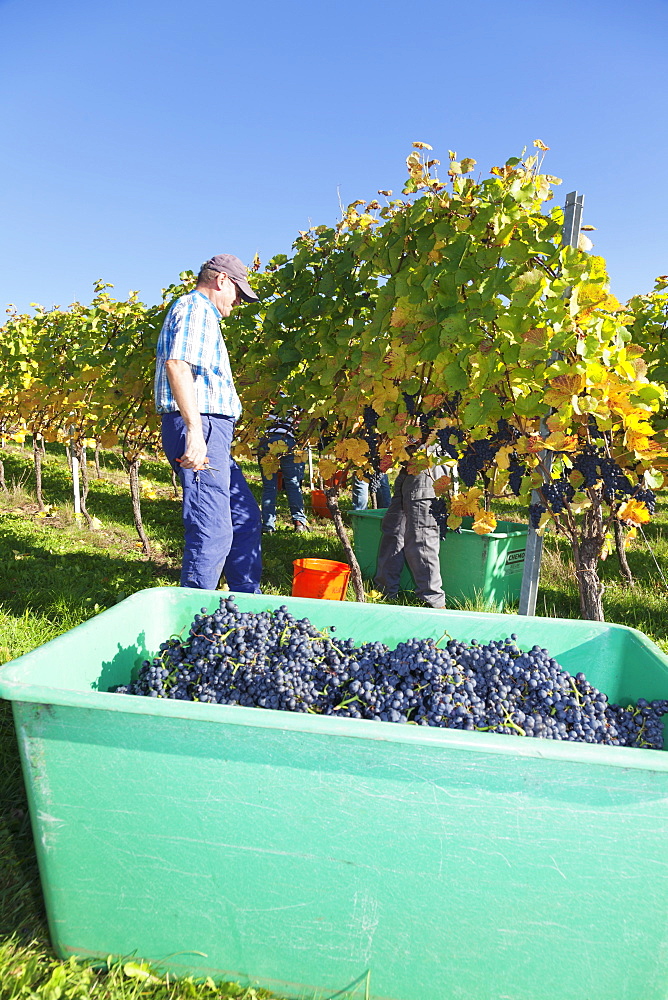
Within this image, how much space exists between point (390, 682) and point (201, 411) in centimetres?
160

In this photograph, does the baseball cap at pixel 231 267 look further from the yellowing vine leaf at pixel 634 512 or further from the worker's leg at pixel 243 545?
the yellowing vine leaf at pixel 634 512

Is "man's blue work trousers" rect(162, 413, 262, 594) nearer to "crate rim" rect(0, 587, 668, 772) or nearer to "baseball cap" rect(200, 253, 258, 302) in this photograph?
"baseball cap" rect(200, 253, 258, 302)

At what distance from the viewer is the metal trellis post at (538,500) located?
221 centimetres

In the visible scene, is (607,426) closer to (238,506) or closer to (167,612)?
(167,612)

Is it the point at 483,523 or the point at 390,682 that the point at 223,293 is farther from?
the point at 390,682

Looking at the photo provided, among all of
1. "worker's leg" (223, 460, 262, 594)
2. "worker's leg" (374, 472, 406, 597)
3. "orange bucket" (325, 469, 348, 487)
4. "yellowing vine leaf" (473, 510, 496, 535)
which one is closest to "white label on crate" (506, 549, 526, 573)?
"worker's leg" (374, 472, 406, 597)

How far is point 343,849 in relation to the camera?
46.2 inches

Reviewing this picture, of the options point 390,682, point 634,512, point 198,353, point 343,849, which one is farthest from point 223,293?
point 343,849

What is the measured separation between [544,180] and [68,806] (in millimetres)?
2660

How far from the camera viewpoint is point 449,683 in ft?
4.85

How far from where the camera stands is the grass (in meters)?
1.30

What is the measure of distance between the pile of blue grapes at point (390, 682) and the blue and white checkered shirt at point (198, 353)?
1259mm

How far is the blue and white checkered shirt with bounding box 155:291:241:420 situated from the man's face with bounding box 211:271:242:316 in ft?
0.36

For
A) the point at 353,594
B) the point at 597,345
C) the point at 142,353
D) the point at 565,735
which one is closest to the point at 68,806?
the point at 565,735
